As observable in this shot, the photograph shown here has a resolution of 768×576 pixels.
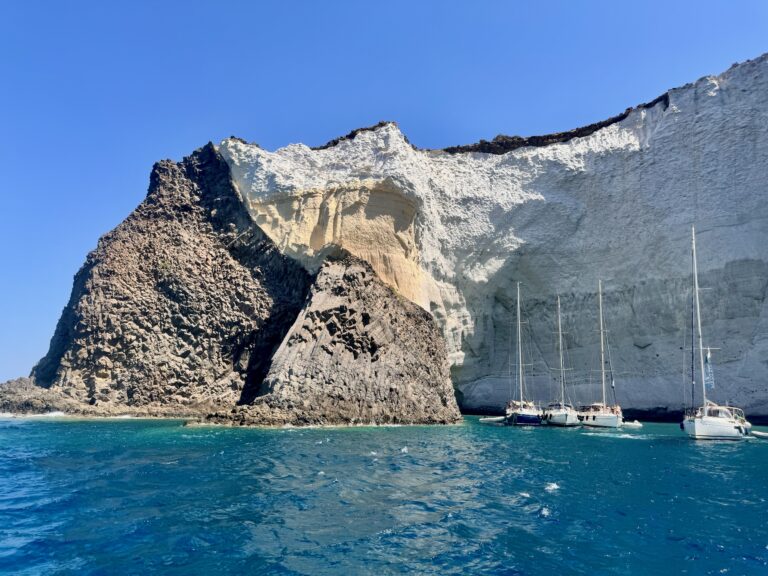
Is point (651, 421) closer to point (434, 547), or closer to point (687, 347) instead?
point (687, 347)

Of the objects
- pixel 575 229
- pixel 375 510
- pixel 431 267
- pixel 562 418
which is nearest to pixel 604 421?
pixel 562 418

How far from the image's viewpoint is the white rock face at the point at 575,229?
4544cm

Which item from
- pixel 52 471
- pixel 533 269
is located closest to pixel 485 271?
pixel 533 269

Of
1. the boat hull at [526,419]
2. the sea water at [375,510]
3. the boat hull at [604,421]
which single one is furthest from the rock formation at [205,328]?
the sea water at [375,510]

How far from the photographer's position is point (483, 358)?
54.8 m

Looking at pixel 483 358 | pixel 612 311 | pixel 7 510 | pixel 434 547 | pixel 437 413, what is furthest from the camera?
pixel 483 358

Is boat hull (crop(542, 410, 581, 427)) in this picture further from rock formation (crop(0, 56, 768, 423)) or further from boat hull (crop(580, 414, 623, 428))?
rock formation (crop(0, 56, 768, 423))

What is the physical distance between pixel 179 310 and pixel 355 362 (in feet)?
54.3

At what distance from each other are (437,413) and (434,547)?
A: 3028 cm

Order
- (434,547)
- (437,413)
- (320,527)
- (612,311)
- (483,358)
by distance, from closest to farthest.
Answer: (434,547) → (320,527) → (437,413) → (612,311) → (483,358)

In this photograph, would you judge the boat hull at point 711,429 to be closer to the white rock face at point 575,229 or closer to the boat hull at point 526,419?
the boat hull at point 526,419

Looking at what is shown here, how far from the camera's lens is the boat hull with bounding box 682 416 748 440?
99.2 feet

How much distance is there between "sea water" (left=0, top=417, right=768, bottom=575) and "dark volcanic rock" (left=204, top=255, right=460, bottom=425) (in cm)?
1117

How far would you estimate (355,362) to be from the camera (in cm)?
3981
